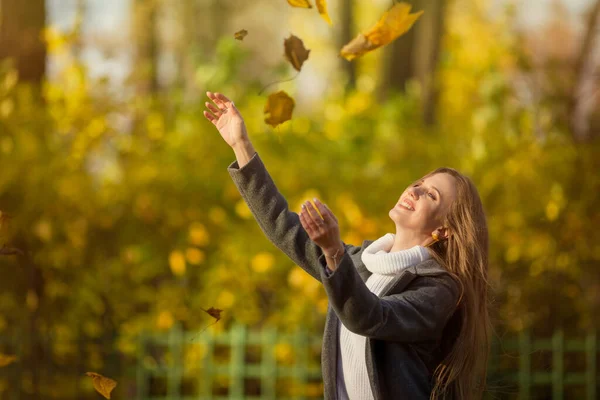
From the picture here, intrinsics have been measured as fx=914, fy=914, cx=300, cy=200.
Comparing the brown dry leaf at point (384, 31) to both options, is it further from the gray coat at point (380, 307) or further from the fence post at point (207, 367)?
the fence post at point (207, 367)

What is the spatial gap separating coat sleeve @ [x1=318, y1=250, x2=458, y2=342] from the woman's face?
0.50ft

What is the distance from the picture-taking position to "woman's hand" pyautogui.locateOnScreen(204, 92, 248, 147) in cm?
239

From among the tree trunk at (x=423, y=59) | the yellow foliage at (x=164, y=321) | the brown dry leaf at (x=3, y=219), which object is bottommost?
the yellow foliage at (x=164, y=321)

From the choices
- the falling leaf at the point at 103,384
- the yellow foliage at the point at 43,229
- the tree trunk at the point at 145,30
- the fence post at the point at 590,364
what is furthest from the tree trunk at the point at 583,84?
the tree trunk at the point at 145,30

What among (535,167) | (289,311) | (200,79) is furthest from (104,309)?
(535,167)

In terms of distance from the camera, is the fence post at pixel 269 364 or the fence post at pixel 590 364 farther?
the fence post at pixel 590 364

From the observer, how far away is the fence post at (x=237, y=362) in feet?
17.9

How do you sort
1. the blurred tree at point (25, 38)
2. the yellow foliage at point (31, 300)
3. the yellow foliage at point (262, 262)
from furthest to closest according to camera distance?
the blurred tree at point (25, 38) → the yellow foliage at point (262, 262) → the yellow foliage at point (31, 300)

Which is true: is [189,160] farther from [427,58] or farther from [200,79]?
[427,58]

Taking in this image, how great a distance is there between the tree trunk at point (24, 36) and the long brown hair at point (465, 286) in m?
4.04

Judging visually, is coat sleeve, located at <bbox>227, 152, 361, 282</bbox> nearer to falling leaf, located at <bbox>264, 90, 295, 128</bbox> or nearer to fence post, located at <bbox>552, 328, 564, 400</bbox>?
falling leaf, located at <bbox>264, 90, 295, 128</bbox>

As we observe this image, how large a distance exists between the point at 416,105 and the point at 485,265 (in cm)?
504

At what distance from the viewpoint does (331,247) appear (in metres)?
2.04

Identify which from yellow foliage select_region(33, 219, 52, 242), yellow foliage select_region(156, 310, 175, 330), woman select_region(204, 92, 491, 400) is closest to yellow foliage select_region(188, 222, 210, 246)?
yellow foliage select_region(156, 310, 175, 330)
